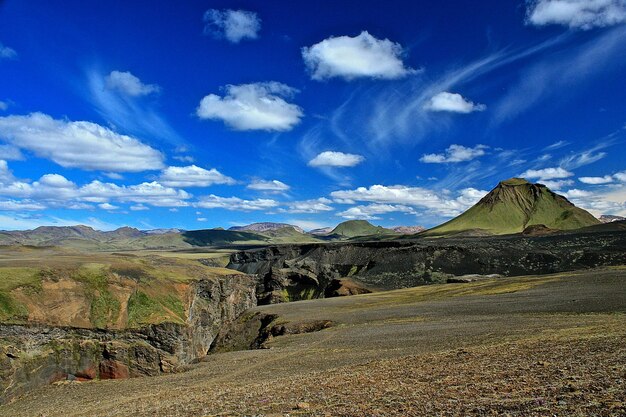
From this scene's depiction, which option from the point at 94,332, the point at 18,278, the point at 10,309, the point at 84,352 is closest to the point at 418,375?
the point at 84,352

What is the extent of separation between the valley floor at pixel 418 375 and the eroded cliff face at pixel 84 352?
419 inches

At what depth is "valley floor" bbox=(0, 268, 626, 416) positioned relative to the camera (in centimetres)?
1273

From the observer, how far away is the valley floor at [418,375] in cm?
1273

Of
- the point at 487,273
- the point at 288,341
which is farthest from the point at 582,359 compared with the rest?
the point at 487,273

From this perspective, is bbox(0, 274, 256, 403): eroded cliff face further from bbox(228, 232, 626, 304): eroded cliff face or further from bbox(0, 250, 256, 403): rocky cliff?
bbox(228, 232, 626, 304): eroded cliff face

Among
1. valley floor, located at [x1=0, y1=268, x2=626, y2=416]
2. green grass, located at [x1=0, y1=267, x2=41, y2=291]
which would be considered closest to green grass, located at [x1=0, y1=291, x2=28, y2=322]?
green grass, located at [x1=0, y1=267, x2=41, y2=291]

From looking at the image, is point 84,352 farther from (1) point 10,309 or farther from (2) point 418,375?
(2) point 418,375

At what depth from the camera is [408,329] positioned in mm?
37375

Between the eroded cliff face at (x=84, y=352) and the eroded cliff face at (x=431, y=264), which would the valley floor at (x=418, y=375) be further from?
the eroded cliff face at (x=431, y=264)

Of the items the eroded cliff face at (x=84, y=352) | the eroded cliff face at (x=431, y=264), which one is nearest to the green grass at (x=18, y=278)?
the eroded cliff face at (x=84, y=352)

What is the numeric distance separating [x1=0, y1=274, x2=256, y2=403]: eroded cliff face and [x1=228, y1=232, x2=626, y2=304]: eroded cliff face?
187 feet

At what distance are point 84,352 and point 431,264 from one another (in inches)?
3665

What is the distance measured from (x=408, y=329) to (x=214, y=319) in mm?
47942

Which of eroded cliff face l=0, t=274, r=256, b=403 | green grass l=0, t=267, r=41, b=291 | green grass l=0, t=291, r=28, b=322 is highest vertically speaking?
green grass l=0, t=267, r=41, b=291
